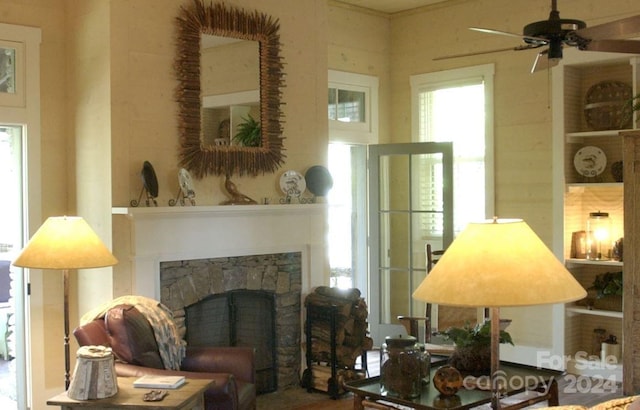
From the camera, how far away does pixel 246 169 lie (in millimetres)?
5559

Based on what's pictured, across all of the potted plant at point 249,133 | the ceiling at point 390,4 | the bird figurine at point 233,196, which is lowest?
the bird figurine at point 233,196

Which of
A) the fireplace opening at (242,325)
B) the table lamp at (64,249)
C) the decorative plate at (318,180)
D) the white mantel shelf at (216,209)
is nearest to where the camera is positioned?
the table lamp at (64,249)

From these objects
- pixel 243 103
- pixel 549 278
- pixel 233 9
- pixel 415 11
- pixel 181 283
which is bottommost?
pixel 181 283

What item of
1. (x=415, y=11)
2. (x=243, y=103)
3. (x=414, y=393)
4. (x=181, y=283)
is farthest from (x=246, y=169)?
(x=415, y=11)

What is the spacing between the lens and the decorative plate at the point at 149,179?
488 centimetres

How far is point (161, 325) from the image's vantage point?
14.3 ft

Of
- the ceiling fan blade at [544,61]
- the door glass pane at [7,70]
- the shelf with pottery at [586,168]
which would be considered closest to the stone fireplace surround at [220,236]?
the door glass pane at [7,70]

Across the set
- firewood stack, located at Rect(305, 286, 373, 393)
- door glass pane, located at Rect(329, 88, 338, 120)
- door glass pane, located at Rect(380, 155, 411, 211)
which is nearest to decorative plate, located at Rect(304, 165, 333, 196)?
firewood stack, located at Rect(305, 286, 373, 393)

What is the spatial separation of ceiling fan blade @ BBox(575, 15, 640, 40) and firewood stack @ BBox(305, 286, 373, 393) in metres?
2.78

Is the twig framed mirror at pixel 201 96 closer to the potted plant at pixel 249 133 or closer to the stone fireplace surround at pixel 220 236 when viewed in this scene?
the potted plant at pixel 249 133

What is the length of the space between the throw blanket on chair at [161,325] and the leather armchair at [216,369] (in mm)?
76

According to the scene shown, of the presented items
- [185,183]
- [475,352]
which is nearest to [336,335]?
[475,352]

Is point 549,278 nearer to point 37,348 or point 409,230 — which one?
point 37,348

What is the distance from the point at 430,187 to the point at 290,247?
1820 mm
